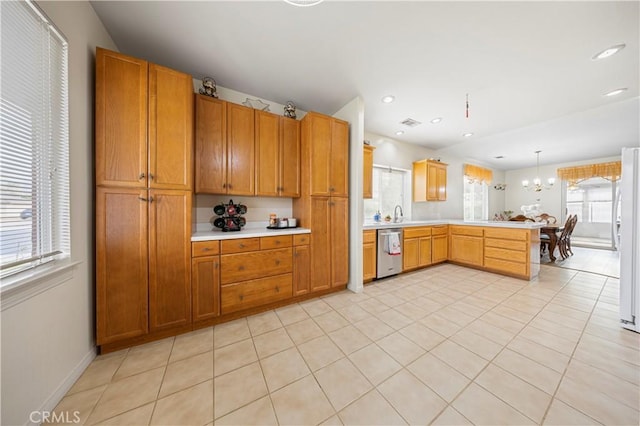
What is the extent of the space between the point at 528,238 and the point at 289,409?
13.5ft

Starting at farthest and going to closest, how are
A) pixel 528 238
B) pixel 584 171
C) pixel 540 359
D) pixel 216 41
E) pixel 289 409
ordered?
1. pixel 584 171
2. pixel 528 238
3. pixel 216 41
4. pixel 540 359
5. pixel 289 409

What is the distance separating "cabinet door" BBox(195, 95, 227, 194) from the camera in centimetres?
221

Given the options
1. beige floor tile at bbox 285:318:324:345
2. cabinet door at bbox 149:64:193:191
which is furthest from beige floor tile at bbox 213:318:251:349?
cabinet door at bbox 149:64:193:191

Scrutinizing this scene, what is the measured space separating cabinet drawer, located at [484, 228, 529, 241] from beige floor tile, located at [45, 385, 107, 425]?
16.8ft

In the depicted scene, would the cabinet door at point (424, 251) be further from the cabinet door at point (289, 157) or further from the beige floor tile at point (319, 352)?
the beige floor tile at point (319, 352)

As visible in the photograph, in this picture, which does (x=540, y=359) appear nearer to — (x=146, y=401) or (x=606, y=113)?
(x=146, y=401)

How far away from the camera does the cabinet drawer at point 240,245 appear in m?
2.06

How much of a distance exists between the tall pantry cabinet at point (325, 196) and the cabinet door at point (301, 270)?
0.23 feet

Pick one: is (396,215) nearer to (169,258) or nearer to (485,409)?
(485,409)

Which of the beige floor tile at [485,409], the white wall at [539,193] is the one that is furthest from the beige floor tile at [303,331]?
the white wall at [539,193]

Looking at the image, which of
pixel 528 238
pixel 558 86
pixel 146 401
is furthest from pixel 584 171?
pixel 146 401

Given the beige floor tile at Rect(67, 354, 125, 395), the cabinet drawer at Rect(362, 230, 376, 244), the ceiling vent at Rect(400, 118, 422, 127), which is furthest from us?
the ceiling vent at Rect(400, 118, 422, 127)

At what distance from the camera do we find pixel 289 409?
118 centimetres

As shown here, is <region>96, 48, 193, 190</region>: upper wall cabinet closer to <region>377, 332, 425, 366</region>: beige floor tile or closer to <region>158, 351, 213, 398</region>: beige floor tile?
<region>158, 351, 213, 398</region>: beige floor tile
